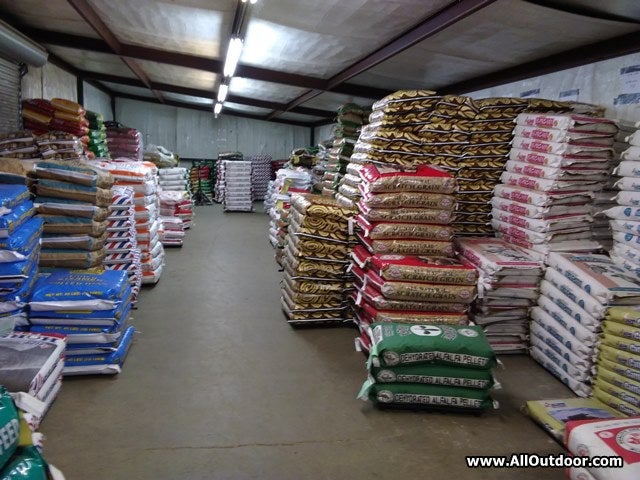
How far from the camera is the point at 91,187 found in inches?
163

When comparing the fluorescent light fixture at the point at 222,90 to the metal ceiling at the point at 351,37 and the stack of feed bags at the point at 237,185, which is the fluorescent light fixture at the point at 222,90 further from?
the stack of feed bags at the point at 237,185

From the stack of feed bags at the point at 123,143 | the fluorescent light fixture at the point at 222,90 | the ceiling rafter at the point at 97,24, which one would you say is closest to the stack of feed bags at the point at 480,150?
the ceiling rafter at the point at 97,24

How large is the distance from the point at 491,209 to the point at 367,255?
5.88 ft

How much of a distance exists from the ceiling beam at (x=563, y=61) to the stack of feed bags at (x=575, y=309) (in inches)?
87.4

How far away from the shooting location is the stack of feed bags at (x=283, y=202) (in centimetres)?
762

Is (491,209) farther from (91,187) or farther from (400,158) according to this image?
(91,187)

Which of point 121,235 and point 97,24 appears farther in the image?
point 97,24

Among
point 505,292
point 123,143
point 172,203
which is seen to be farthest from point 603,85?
point 123,143

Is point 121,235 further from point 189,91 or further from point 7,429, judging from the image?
point 189,91

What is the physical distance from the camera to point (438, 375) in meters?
3.17

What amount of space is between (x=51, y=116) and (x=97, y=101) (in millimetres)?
6911

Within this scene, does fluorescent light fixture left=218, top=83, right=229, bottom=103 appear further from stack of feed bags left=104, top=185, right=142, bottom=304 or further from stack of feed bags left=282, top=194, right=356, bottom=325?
stack of feed bags left=282, top=194, right=356, bottom=325

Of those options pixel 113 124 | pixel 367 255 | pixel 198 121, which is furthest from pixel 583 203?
pixel 198 121

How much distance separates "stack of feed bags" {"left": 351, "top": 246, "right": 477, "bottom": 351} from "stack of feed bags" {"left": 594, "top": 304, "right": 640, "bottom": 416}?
3.43 ft
